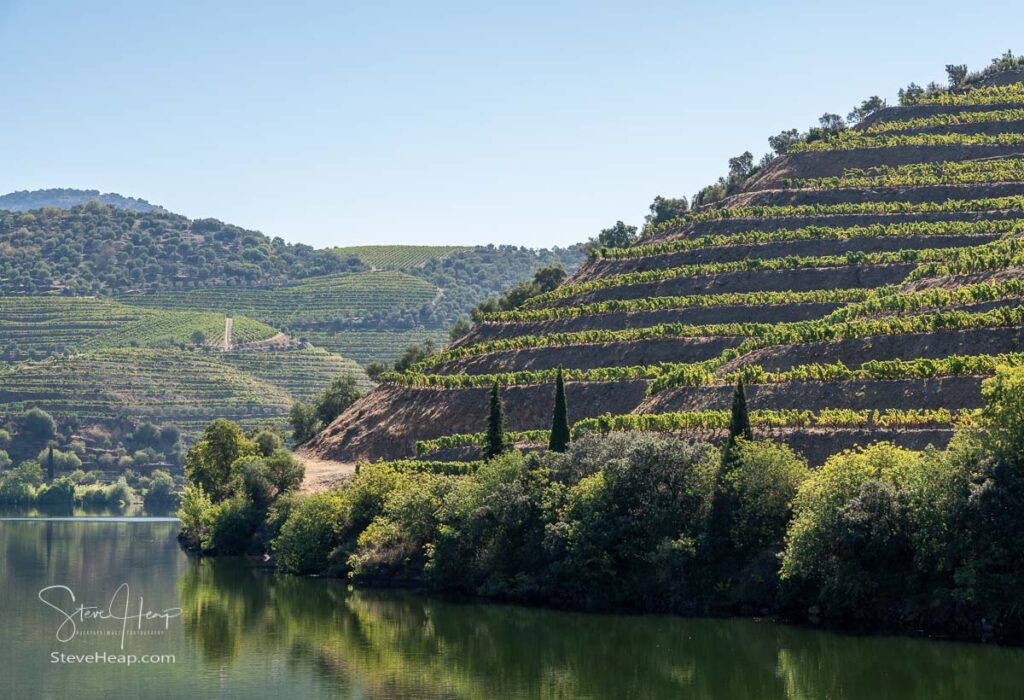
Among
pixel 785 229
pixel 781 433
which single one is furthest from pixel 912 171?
pixel 781 433

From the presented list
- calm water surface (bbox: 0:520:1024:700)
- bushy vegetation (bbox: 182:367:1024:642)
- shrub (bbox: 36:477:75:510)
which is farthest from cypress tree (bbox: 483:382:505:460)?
shrub (bbox: 36:477:75:510)

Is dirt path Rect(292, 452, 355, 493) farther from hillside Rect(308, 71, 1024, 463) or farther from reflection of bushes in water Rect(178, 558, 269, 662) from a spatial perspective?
reflection of bushes in water Rect(178, 558, 269, 662)

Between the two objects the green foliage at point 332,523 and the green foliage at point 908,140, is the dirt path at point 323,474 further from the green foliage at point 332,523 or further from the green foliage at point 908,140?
the green foliage at point 908,140

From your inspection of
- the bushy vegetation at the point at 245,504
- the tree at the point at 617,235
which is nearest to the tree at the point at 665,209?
the tree at the point at 617,235

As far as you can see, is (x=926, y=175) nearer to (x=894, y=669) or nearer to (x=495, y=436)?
(x=495, y=436)

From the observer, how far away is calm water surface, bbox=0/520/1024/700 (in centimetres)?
5653

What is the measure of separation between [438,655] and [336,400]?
291 feet

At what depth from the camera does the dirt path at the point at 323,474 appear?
112 meters

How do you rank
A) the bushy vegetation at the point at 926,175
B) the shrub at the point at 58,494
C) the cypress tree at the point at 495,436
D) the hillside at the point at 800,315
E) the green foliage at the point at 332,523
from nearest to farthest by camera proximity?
the hillside at the point at 800,315 < the cypress tree at the point at 495,436 < the green foliage at the point at 332,523 < the bushy vegetation at the point at 926,175 < the shrub at the point at 58,494

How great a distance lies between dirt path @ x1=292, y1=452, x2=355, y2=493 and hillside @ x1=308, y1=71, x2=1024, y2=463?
211 cm

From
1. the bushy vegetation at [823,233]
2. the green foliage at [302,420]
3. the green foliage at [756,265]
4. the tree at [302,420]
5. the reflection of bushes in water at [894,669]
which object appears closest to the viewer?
the reflection of bushes in water at [894,669]

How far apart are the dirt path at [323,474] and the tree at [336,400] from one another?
19.7 m

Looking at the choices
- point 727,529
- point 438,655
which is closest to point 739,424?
point 727,529

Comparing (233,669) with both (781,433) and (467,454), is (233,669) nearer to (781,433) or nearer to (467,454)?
(781,433)
